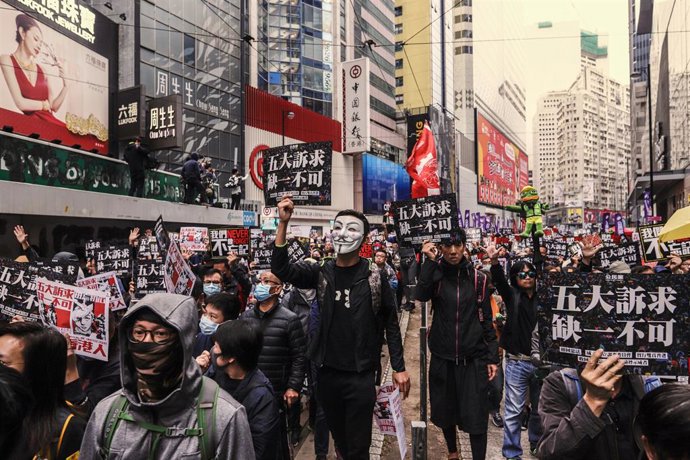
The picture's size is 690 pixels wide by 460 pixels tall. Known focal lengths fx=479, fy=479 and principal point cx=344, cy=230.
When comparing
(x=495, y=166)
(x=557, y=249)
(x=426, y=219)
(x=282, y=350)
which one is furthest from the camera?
(x=495, y=166)

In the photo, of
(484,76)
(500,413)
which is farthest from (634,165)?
(500,413)

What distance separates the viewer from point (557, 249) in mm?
10391

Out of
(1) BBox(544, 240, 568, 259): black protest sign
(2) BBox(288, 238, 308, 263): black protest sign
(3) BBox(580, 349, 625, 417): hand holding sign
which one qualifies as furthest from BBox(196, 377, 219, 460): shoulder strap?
(1) BBox(544, 240, 568, 259): black protest sign

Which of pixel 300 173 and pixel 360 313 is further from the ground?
pixel 300 173

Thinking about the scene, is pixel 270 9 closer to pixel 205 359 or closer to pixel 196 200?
pixel 196 200

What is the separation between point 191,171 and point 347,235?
13905 mm

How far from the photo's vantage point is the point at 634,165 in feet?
229

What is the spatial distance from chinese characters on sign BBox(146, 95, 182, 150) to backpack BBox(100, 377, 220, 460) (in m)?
16.1

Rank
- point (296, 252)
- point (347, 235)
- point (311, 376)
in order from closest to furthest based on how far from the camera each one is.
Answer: point (347, 235) < point (311, 376) < point (296, 252)

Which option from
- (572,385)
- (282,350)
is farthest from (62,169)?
(572,385)

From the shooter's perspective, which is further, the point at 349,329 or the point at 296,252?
the point at 296,252

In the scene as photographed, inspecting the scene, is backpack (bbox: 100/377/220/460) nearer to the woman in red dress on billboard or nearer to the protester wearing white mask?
the protester wearing white mask

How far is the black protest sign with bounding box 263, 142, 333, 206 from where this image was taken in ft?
16.7

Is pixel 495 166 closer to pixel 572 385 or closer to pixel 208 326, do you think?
pixel 208 326
